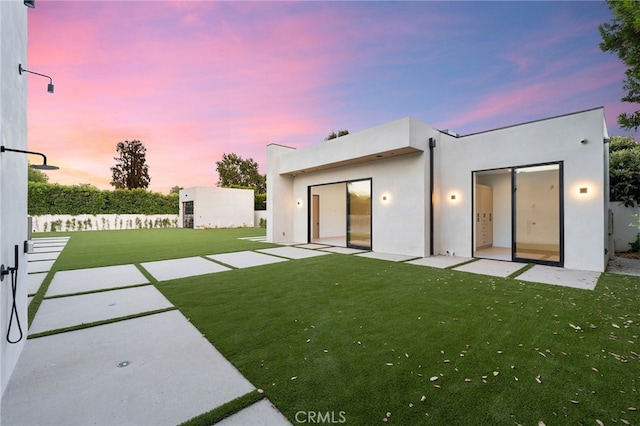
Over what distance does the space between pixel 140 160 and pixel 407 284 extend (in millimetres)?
42266

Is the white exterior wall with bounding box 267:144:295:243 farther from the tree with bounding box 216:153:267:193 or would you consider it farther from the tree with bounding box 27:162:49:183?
the tree with bounding box 27:162:49:183

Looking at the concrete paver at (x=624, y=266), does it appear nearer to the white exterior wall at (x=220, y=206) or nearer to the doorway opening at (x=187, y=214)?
the white exterior wall at (x=220, y=206)

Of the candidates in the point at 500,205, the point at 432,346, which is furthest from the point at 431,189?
the point at 432,346

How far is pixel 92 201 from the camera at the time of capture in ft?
64.9

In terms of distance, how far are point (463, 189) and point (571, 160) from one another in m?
2.38

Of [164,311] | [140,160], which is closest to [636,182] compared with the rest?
[164,311]

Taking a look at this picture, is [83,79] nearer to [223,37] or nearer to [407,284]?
[223,37]

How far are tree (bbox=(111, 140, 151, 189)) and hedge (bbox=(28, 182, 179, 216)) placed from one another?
16.8 m

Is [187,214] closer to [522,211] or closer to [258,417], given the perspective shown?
[522,211]

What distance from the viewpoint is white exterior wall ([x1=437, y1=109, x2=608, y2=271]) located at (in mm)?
5703

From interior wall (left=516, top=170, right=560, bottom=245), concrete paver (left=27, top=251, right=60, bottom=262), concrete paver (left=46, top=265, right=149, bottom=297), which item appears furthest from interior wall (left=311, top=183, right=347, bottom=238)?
concrete paver (left=27, top=251, right=60, bottom=262)

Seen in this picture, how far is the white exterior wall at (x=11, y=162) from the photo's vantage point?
6.08 ft

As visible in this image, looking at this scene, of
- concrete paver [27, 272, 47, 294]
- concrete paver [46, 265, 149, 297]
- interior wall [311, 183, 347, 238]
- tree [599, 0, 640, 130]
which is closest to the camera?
concrete paver [27, 272, 47, 294]

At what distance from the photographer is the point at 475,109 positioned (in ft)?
42.6
